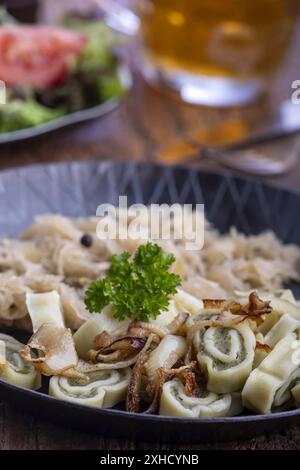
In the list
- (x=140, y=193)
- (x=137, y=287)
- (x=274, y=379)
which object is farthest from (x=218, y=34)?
(x=274, y=379)

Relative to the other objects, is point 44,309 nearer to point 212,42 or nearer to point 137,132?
point 137,132

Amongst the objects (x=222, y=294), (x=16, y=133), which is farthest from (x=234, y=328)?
(x=16, y=133)

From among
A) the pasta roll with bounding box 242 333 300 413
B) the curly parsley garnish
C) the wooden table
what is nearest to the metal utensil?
the wooden table

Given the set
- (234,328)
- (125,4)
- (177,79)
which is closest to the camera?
(234,328)

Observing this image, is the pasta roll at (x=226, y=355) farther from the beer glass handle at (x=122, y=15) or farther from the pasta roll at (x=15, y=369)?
the beer glass handle at (x=122, y=15)

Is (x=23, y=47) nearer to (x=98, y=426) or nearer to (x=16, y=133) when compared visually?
(x=16, y=133)
